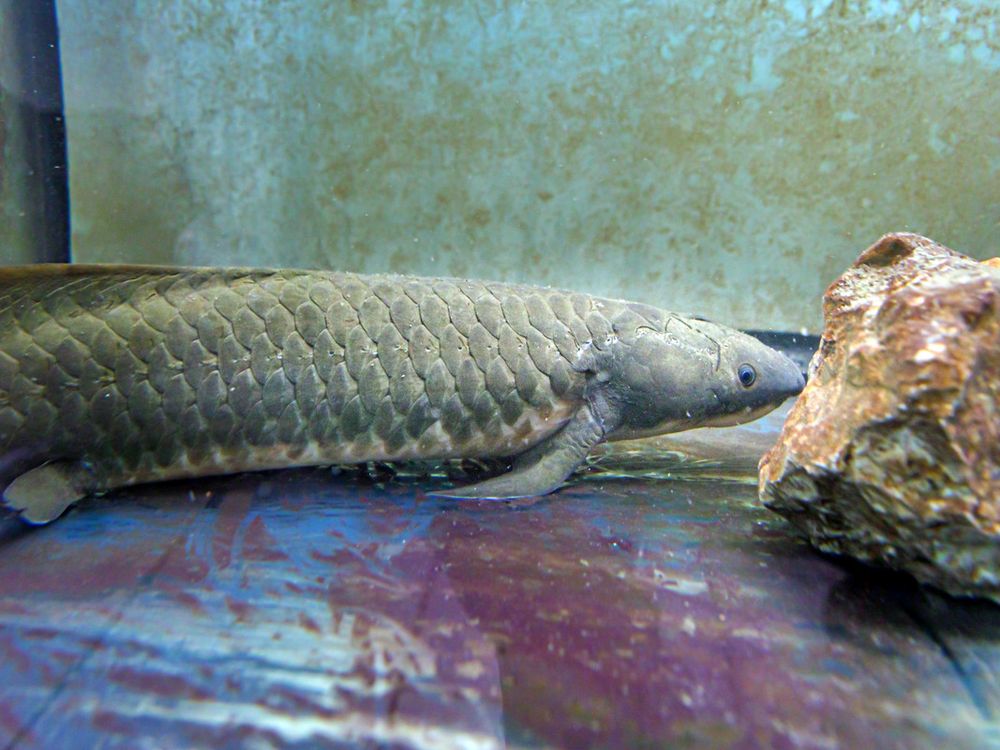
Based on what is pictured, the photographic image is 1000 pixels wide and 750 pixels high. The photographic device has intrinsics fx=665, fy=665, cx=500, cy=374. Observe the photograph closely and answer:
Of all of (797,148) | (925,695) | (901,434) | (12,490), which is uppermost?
(797,148)

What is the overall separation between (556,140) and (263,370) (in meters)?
2.83

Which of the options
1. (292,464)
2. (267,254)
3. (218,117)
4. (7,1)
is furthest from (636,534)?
(7,1)

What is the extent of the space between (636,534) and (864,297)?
2.95ft

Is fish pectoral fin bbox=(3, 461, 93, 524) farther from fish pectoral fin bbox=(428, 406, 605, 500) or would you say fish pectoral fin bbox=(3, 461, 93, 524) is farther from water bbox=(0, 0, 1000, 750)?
fish pectoral fin bbox=(428, 406, 605, 500)

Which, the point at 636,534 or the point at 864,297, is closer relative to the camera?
the point at 864,297

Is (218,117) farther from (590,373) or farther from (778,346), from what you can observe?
(778,346)

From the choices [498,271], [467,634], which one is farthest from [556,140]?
[467,634]

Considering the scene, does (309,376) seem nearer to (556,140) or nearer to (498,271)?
(498,271)

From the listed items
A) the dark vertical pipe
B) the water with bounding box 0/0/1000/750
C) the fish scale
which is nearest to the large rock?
the water with bounding box 0/0/1000/750

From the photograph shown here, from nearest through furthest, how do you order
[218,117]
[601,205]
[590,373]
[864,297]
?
[864,297]
[590,373]
[218,117]
[601,205]

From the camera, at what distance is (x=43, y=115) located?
3.57 m

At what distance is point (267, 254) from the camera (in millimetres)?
4328

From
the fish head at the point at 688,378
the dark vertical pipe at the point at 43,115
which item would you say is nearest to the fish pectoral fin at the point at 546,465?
the fish head at the point at 688,378

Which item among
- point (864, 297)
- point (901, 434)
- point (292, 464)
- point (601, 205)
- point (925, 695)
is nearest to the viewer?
point (925, 695)
